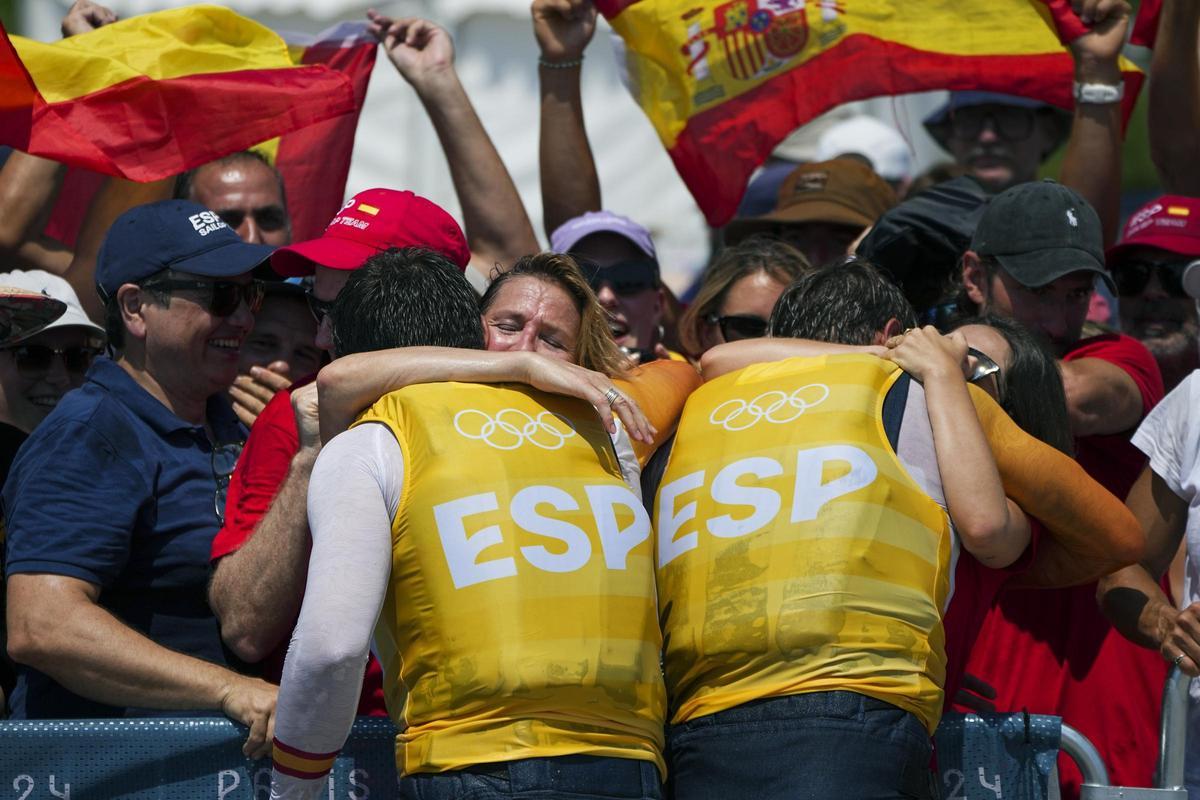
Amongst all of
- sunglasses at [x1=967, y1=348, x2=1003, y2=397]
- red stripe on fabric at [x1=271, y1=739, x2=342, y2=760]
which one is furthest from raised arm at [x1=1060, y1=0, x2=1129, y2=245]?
red stripe on fabric at [x1=271, y1=739, x2=342, y2=760]

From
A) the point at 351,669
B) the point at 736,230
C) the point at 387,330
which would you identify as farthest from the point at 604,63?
the point at 351,669

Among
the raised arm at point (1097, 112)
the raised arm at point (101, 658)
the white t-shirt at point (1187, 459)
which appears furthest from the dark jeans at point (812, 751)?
the raised arm at point (1097, 112)

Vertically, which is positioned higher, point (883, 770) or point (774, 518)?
point (774, 518)

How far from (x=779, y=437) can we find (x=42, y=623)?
1.65 m

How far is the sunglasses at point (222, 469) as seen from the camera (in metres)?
4.02

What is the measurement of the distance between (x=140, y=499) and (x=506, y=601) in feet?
4.08

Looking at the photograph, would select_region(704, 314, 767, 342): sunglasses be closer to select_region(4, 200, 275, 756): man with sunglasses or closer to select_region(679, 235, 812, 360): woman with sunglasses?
select_region(679, 235, 812, 360): woman with sunglasses

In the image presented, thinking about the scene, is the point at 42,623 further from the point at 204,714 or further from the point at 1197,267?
the point at 1197,267

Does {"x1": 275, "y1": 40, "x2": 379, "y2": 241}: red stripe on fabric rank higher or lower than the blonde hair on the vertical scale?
lower

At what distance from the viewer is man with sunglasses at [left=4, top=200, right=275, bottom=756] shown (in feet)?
11.9

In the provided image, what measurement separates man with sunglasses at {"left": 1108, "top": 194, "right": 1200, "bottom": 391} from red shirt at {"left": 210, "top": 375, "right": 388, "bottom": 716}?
2.73 metres

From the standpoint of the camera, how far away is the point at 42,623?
12.0 ft

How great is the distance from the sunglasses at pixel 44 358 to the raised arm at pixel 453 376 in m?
2.02

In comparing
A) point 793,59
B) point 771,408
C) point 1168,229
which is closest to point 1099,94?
point 1168,229
